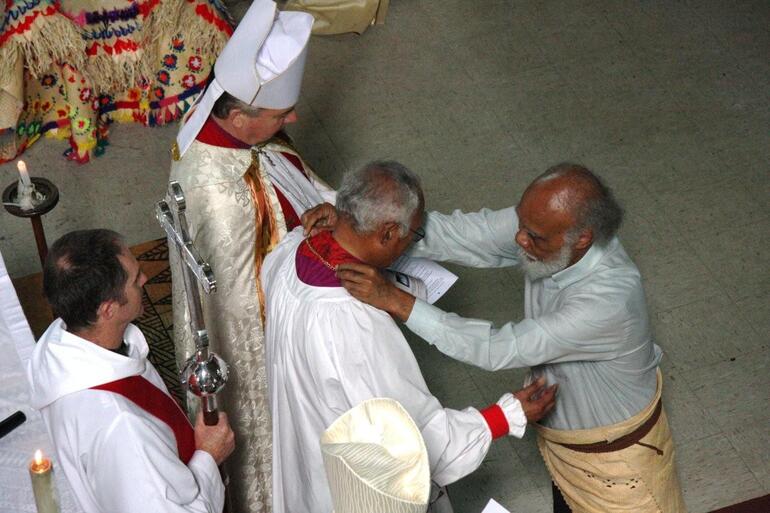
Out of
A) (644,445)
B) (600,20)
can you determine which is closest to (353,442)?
(644,445)

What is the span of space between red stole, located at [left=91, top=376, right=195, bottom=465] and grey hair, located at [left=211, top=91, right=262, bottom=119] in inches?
38.5

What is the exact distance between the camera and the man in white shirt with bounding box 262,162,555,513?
2953 mm

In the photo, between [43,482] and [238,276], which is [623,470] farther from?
[43,482]

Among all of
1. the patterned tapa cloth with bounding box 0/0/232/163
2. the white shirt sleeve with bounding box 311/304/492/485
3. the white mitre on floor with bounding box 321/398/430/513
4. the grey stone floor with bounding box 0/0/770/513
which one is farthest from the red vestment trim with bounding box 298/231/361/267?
the patterned tapa cloth with bounding box 0/0/232/163

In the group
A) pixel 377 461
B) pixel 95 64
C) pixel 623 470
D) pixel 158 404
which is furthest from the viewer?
pixel 95 64

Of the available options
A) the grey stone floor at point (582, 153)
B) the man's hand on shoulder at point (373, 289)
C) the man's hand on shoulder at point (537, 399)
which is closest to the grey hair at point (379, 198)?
the man's hand on shoulder at point (373, 289)

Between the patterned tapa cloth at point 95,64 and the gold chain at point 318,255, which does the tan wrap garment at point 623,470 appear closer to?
the gold chain at point 318,255

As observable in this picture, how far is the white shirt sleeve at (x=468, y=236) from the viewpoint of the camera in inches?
134

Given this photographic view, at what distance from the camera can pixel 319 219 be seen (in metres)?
3.25

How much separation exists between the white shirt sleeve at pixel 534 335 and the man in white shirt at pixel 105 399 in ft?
2.21

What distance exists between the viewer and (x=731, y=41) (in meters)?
6.16

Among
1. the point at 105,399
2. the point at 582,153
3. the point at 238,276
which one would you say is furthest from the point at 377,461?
the point at 582,153

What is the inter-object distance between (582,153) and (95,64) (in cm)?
233

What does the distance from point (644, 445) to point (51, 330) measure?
163cm
